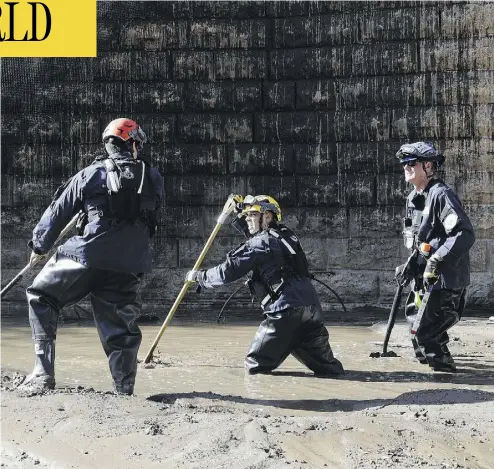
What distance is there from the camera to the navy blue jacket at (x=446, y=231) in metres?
7.65

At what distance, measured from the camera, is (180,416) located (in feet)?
18.5

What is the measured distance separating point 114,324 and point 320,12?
7.06 meters

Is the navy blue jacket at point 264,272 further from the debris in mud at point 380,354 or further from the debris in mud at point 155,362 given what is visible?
the debris in mud at point 380,354

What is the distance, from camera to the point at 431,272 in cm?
769

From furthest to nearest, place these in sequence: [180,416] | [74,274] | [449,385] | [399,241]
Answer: [399,241] < [449,385] < [74,274] < [180,416]

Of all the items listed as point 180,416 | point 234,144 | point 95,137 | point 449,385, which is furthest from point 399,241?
point 180,416

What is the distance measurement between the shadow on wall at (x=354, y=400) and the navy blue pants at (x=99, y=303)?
344 millimetres

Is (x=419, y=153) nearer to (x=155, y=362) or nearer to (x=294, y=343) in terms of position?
(x=294, y=343)

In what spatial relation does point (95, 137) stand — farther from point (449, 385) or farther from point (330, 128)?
point (449, 385)

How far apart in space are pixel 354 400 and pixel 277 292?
3.87 feet

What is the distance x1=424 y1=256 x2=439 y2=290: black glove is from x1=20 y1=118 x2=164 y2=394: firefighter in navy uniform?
220cm

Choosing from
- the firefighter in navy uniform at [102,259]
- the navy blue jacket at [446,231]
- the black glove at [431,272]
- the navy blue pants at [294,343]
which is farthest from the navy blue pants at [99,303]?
the navy blue jacket at [446,231]

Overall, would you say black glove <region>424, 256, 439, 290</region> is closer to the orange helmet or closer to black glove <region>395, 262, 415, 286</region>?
black glove <region>395, 262, 415, 286</region>

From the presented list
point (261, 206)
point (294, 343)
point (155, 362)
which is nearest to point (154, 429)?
point (294, 343)
